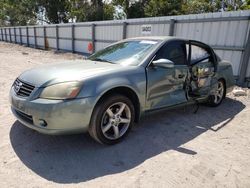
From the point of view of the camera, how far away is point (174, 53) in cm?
419

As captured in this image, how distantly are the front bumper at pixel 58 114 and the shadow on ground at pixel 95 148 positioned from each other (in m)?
0.39

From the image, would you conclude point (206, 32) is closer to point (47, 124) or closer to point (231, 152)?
point (231, 152)

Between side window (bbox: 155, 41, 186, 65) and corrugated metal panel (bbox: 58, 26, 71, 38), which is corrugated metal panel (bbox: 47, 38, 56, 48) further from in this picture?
side window (bbox: 155, 41, 186, 65)

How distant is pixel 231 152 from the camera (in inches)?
133

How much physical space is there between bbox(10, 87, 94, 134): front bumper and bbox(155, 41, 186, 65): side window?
63.3 inches

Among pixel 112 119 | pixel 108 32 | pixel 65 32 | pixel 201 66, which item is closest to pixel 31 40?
pixel 65 32

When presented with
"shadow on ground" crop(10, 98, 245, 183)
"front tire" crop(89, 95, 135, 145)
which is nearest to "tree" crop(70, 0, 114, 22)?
"shadow on ground" crop(10, 98, 245, 183)

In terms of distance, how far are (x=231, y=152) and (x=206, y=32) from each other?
6337 millimetres

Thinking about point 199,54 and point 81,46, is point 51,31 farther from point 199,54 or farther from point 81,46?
point 199,54

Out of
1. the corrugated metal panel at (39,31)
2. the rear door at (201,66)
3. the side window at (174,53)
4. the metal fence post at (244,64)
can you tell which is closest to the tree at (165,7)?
the corrugated metal panel at (39,31)

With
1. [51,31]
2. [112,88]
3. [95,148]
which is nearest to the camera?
[112,88]

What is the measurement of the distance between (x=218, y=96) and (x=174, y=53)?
2.06 m

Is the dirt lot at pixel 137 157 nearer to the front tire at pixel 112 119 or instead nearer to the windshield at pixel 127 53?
the front tire at pixel 112 119

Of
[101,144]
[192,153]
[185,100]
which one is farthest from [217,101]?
[101,144]
